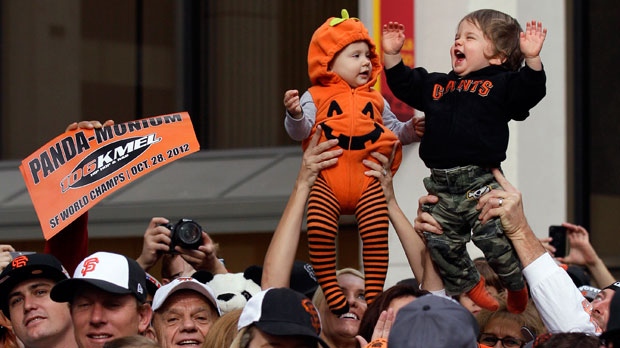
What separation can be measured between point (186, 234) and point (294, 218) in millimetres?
903

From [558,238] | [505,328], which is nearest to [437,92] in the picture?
[505,328]

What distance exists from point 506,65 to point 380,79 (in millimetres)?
3457

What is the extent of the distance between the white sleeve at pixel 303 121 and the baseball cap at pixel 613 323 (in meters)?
1.79

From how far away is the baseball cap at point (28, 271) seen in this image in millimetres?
5750

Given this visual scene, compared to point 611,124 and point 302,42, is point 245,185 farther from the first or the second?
point 611,124

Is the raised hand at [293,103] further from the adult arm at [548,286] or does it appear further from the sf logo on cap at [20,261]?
the sf logo on cap at [20,261]

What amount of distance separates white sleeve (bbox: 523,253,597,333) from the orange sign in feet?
6.68

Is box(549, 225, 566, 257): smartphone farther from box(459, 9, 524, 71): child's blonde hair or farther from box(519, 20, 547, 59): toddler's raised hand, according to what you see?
box(519, 20, 547, 59): toddler's raised hand

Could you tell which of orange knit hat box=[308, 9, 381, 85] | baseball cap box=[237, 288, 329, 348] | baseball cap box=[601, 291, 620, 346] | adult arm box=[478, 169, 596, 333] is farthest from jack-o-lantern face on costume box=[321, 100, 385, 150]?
baseball cap box=[601, 291, 620, 346]

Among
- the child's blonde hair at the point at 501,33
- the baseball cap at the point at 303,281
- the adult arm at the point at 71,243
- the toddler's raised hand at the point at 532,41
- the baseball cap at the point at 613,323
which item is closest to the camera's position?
the baseball cap at the point at 613,323

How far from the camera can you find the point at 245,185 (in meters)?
10.8

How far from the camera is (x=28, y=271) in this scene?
18.9 feet

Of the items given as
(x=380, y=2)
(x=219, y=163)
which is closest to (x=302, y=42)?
(x=219, y=163)

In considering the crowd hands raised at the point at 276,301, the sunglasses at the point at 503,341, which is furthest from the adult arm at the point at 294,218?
the sunglasses at the point at 503,341
